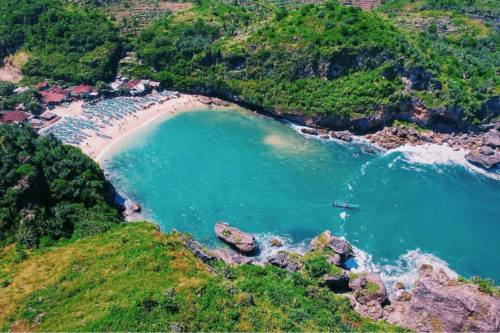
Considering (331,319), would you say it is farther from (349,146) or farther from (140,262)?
(349,146)

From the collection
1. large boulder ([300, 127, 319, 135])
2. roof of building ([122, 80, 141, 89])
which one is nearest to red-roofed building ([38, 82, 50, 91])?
roof of building ([122, 80, 141, 89])

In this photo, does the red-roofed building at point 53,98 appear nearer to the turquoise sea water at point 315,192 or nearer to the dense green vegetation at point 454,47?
the turquoise sea water at point 315,192

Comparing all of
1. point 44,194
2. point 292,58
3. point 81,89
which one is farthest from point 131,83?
point 44,194

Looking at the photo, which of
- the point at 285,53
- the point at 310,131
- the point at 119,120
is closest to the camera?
the point at 310,131

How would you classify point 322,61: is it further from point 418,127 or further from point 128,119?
point 128,119

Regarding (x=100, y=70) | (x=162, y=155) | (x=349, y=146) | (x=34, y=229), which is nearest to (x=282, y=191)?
(x=349, y=146)

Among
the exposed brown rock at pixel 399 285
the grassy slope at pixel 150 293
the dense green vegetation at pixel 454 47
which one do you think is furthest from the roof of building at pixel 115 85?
the exposed brown rock at pixel 399 285
